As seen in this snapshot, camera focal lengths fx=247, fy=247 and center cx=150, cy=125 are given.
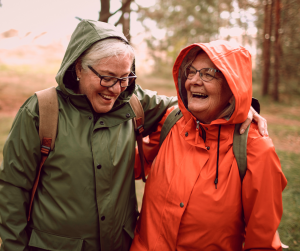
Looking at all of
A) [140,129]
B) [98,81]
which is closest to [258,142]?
[140,129]

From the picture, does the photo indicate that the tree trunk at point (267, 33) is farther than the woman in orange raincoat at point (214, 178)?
Yes

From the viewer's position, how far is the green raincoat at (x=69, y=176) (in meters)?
1.70

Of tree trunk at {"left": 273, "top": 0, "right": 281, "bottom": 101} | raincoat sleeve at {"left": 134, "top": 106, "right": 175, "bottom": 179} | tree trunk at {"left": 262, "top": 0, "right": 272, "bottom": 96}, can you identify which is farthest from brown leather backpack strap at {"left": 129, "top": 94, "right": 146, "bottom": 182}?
tree trunk at {"left": 262, "top": 0, "right": 272, "bottom": 96}

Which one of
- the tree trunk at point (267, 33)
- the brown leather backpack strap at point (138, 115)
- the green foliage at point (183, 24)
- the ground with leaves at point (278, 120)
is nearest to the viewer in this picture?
the brown leather backpack strap at point (138, 115)

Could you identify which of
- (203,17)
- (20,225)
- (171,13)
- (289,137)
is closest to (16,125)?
(20,225)

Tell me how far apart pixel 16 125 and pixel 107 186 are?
0.76m

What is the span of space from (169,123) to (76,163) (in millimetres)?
936

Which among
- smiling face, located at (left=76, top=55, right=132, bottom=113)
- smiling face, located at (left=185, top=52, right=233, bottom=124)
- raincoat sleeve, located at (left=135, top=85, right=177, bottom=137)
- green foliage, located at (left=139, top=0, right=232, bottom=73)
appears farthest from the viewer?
green foliage, located at (left=139, top=0, right=232, bottom=73)

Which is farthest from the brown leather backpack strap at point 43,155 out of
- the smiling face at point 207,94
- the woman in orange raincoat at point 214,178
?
the smiling face at point 207,94

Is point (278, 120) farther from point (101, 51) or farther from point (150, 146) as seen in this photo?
point (101, 51)

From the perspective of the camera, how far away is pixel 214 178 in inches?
73.3

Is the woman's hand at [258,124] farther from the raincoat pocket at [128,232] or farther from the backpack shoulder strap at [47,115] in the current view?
the backpack shoulder strap at [47,115]

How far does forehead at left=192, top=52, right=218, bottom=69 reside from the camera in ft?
6.50

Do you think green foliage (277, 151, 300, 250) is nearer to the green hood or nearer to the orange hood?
the orange hood
